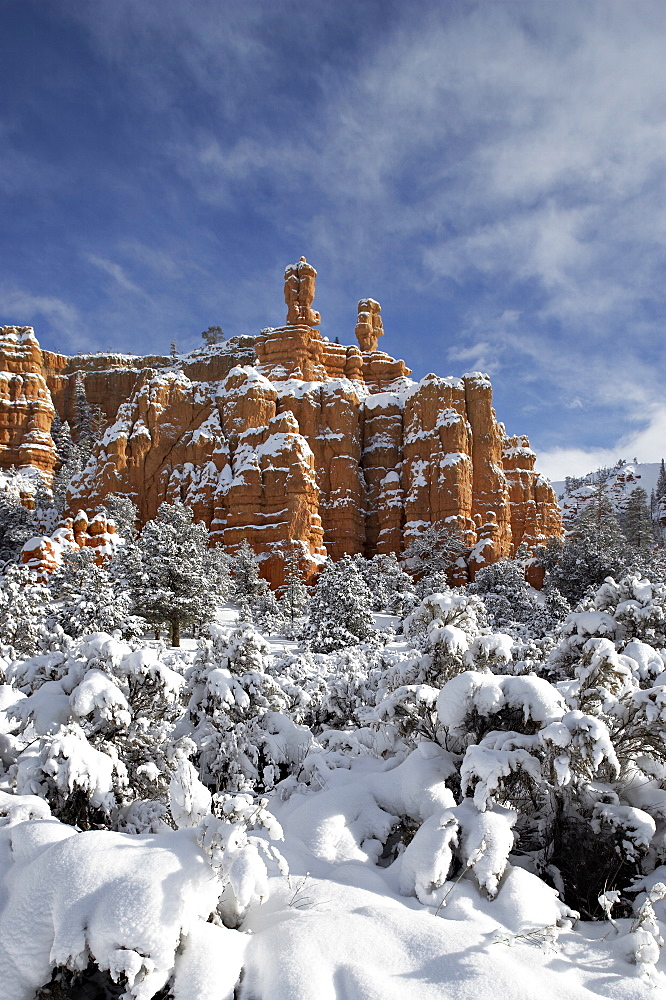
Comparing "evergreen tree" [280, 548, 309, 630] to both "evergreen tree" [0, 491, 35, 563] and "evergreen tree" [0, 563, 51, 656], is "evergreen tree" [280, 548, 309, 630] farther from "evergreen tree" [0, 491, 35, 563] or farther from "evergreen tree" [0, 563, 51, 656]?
"evergreen tree" [0, 491, 35, 563]

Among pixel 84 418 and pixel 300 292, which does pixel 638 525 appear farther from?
pixel 84 418

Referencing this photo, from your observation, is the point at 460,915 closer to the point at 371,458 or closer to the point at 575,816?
the point at 575,816

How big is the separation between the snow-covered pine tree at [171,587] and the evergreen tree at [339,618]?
561 centimetres

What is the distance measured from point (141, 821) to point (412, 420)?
177 ft

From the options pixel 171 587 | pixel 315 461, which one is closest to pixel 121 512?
pixel 315 461

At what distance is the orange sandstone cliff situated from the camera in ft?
166

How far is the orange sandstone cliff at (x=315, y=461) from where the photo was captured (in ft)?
166

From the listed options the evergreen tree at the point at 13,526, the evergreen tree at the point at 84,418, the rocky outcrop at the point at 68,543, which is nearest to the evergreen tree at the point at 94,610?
the rocky outcrop at the point at 68,543

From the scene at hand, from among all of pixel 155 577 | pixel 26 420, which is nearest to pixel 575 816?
pixel 155 577

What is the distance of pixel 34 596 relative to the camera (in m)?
20.4

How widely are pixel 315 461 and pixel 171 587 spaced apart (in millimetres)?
29663

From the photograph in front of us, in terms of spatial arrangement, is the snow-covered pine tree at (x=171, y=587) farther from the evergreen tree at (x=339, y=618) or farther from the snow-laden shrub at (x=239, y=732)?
the snow-laden shrub at (x=239, y=732)

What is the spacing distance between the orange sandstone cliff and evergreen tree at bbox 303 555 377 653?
17.4m

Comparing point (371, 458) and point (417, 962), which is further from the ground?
point (371, 458)
